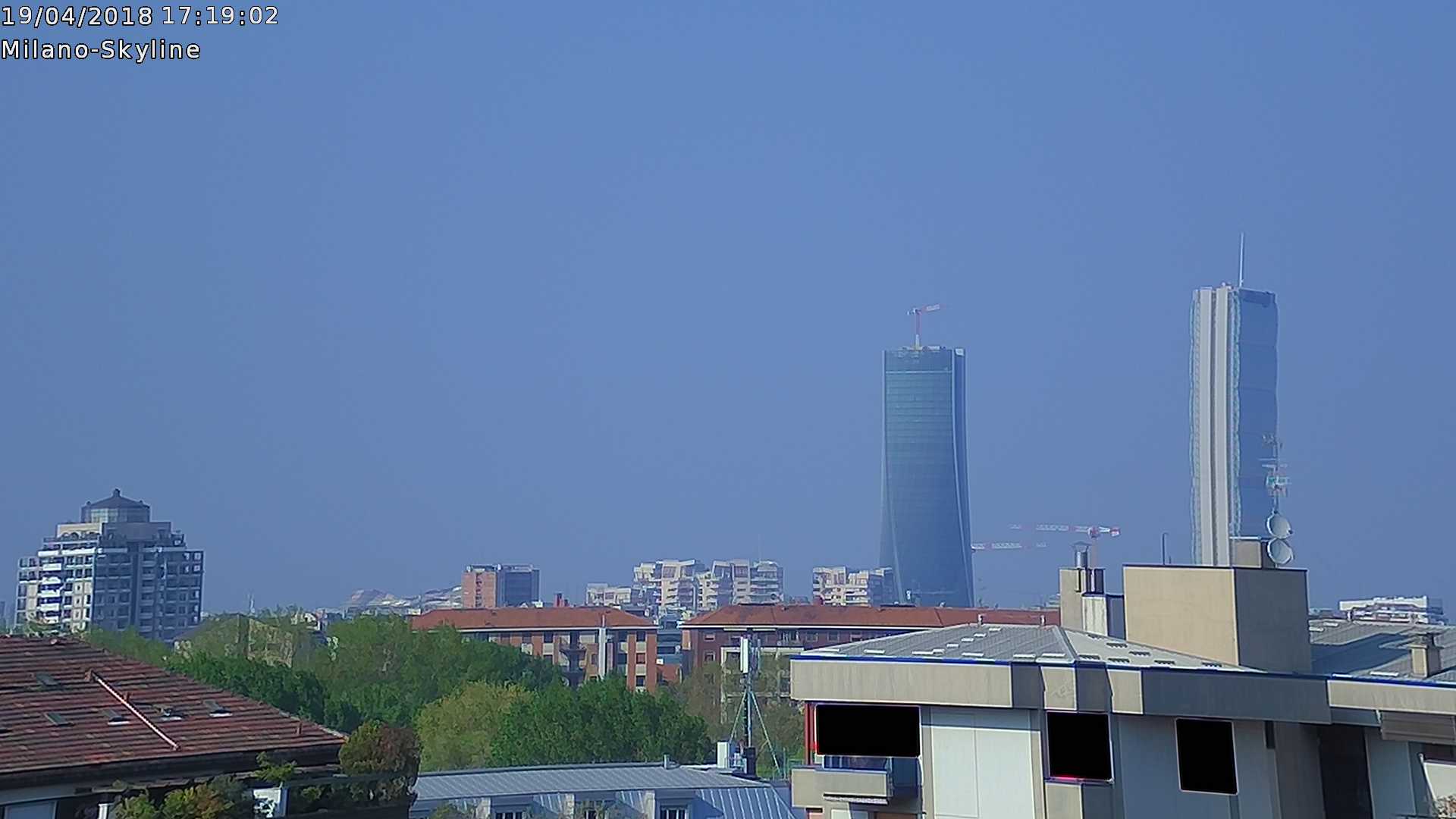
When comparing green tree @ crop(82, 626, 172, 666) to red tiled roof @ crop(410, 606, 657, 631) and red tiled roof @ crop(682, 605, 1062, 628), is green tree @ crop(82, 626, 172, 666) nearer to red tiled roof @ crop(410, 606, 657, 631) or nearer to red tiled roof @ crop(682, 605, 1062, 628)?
red tiled roof @ crop(410, 606, 657, 631)

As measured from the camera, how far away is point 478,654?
251 ft

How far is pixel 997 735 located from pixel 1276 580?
3.18 meters

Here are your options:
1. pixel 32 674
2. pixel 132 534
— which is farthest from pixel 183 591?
pixel 32 674

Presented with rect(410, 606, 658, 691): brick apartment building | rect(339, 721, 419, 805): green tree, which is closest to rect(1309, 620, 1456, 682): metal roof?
rect(339, 721, 419, 805): green tree

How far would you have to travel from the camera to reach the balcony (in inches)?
597

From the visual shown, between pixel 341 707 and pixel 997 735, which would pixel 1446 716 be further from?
pixel 341 707

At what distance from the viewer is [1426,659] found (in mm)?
14227

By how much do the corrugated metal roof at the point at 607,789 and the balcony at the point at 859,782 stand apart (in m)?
20.5

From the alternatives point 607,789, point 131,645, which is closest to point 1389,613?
point 607,789

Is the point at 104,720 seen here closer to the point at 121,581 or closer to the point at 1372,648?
the point at 1372,648

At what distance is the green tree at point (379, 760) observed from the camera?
20.7 meters

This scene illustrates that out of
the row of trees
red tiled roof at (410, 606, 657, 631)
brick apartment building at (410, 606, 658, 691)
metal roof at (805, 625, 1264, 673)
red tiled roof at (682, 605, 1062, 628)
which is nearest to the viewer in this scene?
metal roof at (805, 625, 1264, 673)

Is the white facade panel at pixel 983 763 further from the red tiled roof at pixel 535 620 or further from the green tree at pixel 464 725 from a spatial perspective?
the red tiled roof at pixel 535 620

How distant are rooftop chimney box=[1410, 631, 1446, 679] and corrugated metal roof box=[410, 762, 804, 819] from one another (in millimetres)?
23546
